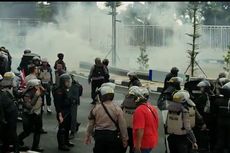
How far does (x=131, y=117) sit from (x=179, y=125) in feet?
2.70

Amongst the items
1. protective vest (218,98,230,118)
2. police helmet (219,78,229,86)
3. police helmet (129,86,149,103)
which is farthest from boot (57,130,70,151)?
police helmet (219,78,229,86)

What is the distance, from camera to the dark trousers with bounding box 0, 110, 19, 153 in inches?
342

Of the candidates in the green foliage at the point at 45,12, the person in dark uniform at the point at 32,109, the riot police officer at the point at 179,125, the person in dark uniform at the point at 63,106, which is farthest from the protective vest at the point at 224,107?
the green foliage at the point at 45,12

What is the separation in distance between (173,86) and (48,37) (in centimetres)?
2843

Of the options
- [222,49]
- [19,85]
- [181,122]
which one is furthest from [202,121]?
[222,49]

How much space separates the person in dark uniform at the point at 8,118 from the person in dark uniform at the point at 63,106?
0.91 meters

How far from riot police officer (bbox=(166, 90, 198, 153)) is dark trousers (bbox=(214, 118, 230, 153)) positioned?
0.78 metres

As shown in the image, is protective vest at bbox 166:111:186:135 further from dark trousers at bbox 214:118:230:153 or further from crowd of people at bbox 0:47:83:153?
crowd of people at bbox 0:47:83:153

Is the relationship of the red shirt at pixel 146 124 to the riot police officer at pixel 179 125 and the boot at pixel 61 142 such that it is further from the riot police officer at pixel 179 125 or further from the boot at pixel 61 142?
the boot at pixel 61 142

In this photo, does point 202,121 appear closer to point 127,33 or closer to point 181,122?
point 181,122

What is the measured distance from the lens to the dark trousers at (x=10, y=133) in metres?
8.70

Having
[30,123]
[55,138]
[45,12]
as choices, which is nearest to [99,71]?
[55,138]

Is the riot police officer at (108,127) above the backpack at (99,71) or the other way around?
the other way around

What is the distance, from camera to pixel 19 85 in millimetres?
11641
